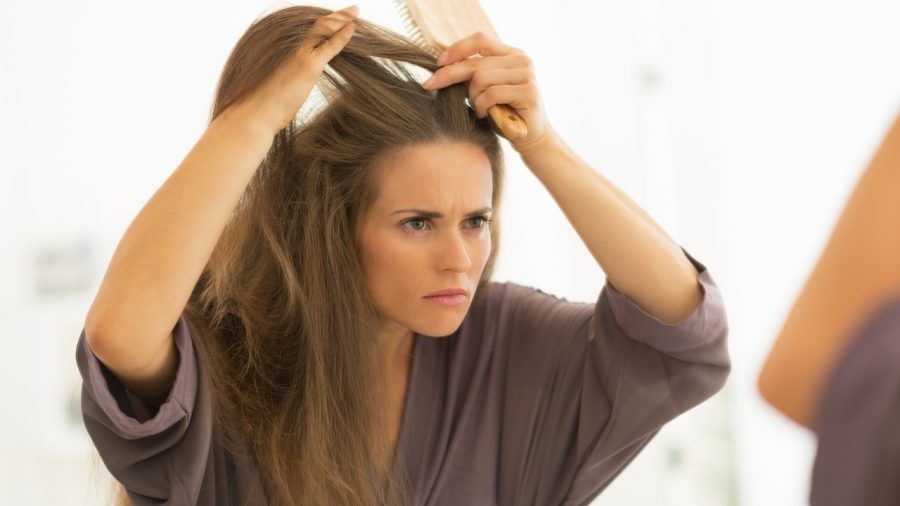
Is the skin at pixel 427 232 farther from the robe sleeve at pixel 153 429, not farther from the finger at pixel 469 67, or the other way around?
the robe sleeve at pixel 153 429

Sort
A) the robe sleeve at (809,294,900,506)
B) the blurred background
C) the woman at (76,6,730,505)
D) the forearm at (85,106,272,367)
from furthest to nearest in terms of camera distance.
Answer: the blurred background, the woman at (76,6,730,505), the forearm at (85,106,272,367), the robe sleeve at (809,294,900,506)

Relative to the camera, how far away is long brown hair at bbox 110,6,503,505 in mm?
963

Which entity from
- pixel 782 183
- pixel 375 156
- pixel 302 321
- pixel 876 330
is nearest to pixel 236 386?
pixel 302 321

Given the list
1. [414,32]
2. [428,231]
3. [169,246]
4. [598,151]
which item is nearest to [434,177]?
[428,231]

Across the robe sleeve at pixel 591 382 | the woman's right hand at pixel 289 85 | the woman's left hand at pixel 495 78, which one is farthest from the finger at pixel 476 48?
the robe sleeve at pixel 591 382

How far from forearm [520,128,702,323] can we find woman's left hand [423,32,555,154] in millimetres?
26

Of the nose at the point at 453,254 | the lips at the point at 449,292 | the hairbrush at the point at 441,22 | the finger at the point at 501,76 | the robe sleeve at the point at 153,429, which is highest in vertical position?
the hairbrush at the point at 441,22

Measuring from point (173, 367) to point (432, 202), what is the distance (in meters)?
0.27

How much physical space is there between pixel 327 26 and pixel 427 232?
20 centimetres

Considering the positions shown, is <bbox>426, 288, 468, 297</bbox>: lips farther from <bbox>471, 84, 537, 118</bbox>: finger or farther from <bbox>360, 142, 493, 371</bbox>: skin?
<bbox>471, 84, 537, 118</bbox>: finger

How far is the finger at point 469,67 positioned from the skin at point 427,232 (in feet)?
0.19

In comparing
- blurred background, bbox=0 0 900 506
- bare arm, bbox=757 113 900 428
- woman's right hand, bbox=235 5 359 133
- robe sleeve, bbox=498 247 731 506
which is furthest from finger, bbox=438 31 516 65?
blurred background, bbox=0 0 900 506

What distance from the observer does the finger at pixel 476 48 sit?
0.93 meters

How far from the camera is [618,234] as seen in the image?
94 centimetres
